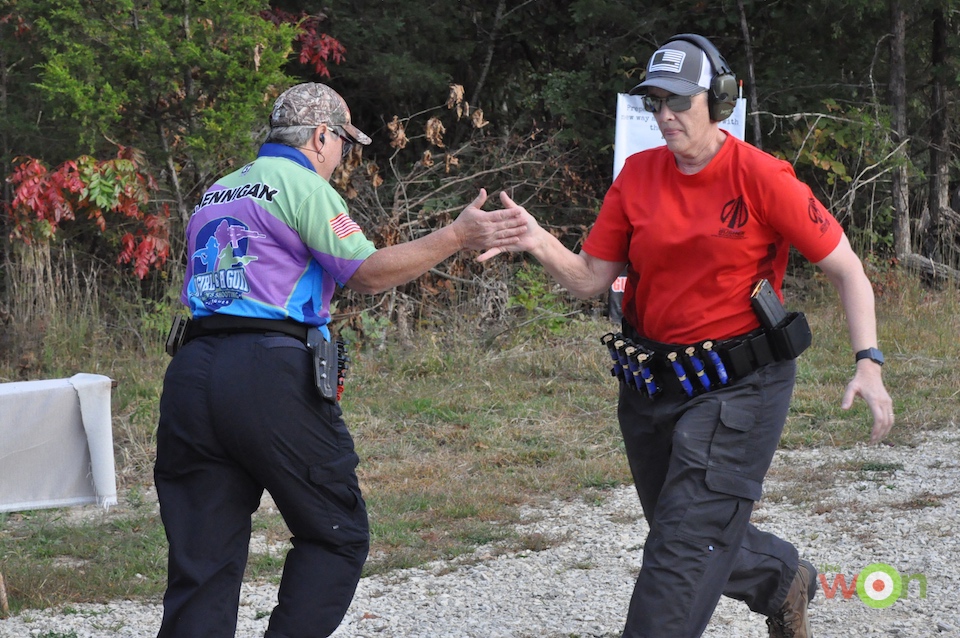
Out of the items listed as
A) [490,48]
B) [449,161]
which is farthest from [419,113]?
[490,48]

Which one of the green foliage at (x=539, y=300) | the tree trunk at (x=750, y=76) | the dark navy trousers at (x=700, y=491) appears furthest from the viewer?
the tree trunk at (x=750, y=76)

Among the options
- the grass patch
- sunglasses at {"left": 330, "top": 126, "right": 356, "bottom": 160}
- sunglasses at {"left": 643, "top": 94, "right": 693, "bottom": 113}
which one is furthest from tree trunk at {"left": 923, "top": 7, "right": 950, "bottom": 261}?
sunglasses at {"left": 330, "top": 126, "right": 356, "bottom": 160}

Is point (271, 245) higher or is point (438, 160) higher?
point (438, 160)

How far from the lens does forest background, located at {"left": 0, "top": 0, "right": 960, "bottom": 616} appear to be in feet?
28.8

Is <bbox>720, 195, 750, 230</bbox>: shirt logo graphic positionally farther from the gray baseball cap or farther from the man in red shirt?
the gray baseball cap

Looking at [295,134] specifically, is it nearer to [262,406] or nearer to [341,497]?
[262,406]

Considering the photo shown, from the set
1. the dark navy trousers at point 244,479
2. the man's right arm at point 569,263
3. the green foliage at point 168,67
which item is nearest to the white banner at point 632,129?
the green foliage at point 168,67

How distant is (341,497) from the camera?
3.58 m

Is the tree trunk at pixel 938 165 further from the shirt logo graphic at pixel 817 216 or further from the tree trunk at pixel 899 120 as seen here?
the shirt logo graphic at pixel 817 216

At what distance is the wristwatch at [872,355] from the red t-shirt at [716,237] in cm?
33

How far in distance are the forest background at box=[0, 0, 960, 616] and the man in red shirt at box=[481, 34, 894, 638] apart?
8.06 ft

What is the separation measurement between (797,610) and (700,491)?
88 cm

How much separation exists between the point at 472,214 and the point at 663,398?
0.90 meters

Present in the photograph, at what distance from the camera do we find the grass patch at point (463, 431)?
220 inches
